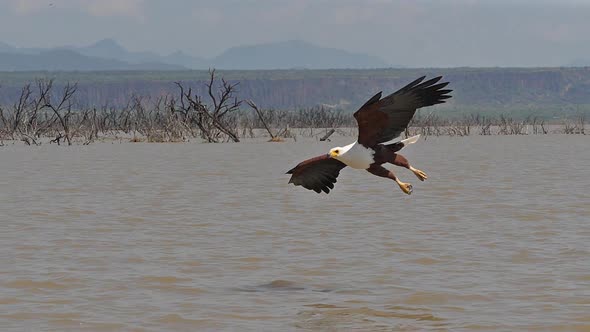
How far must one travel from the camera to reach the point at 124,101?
124 m

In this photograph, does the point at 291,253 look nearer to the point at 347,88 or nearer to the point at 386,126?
the point at 386,126

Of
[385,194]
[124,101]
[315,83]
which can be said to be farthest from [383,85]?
[385,194]

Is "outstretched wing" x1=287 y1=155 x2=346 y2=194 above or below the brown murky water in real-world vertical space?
above

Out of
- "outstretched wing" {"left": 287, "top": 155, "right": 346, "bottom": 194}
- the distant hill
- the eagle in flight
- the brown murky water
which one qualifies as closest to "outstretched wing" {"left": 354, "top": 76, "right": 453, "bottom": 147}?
the eagle in flight

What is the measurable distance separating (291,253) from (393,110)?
3.08 m

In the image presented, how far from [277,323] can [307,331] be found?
350 millimetres

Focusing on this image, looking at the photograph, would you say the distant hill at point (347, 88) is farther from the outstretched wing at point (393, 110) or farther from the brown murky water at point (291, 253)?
the outstretched wing at point (393, 110)

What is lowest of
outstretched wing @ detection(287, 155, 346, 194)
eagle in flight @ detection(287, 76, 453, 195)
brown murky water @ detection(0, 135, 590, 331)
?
brown murky water @ detection(0, 135, 590, 331)

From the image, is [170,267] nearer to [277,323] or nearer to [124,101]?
[277,323]

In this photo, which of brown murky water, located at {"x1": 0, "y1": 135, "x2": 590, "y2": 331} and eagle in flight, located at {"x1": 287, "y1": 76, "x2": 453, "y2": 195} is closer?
brown murky water, located at {"x1": 0, "y1": 135, "x2": 590, "y2": 331}

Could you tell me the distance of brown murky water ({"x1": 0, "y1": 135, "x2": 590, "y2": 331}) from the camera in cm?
912

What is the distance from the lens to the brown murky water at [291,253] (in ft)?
29.9

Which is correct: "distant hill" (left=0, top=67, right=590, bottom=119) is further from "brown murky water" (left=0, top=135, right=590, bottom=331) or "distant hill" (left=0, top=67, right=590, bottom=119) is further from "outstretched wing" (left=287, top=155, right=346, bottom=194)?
"outstretched wing" (left=287, top=155, right=346, bottom=194)

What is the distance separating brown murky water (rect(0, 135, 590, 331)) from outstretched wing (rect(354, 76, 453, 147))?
1.38 m
